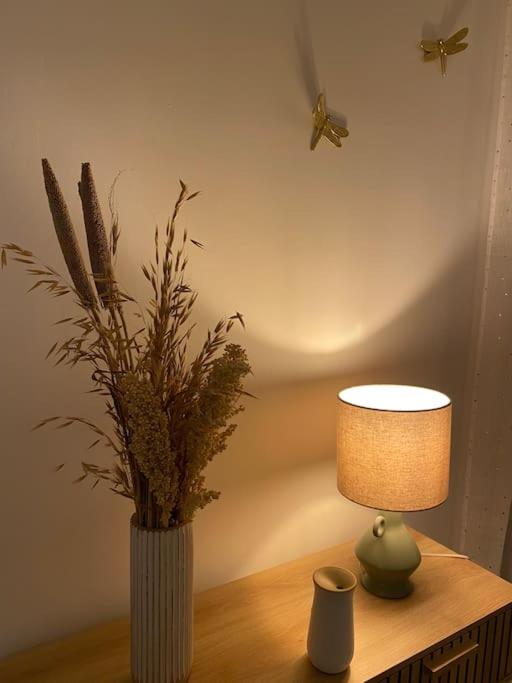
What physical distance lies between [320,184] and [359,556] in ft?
3.02

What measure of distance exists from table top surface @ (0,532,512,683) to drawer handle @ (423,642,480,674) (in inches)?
1.6

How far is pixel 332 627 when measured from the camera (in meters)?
1.14

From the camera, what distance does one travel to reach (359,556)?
1.44 meters

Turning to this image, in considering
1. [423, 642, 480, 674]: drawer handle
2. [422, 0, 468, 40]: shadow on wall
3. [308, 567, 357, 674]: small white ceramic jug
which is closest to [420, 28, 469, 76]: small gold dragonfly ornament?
[422, 0, 468, 40]: shadow on wall

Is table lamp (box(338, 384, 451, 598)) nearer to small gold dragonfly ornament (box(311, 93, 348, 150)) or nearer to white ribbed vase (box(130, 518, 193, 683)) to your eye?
white ribbed vase (box(130, 518, 193, 683))

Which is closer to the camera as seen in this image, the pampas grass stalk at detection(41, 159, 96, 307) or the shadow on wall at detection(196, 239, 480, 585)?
the pampas grass stalk at detection(41, 159, 96, 307)

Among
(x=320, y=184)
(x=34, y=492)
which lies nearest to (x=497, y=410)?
(x=320, y=184)

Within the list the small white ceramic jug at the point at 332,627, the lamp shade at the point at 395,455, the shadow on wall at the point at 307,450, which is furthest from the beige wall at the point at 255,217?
the small white ceramic jug at the point at 332,627

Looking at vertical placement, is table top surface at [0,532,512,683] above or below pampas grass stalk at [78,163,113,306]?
below

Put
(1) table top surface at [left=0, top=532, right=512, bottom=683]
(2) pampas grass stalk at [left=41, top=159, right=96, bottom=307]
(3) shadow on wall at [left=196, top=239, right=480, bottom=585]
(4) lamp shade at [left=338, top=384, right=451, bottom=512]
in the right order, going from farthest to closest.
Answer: (3) shadow on wall at [left=196, top=239, right=480, bottom=585] → (4) lamp shade at [left=338, top=384, right=451, bottom=512] → (1) table top surface at [left=0, top=532, right=512, bottom=683] → (2) pampas grass stalk at [left=41, top=159, right=96, bottom=307]

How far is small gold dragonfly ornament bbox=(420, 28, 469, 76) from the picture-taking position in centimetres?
159

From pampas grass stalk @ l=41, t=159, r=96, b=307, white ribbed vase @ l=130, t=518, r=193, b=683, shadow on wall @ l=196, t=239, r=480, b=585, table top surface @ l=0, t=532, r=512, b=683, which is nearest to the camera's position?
pampas grass stalk @ l=41, t=159, r=96, b=307

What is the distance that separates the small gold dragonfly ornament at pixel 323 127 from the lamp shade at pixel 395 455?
0.64 metres

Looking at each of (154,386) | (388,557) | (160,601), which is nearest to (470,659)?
(388,557)
